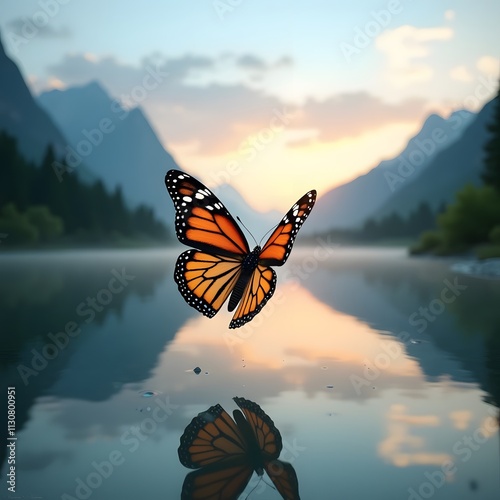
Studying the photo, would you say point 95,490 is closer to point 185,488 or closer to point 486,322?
point 185,488

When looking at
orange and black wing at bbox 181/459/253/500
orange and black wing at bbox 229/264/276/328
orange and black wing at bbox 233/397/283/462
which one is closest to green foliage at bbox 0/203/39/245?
orange and black wing at bbox 229/264/276/328

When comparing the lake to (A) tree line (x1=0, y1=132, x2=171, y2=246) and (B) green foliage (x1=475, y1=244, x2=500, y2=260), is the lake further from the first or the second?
(A) tree line (x1=0, y1=132, x2=171, y2=246)

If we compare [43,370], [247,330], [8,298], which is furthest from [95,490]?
[8,298]

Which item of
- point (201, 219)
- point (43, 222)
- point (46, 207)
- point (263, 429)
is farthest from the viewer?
point (46, 207)

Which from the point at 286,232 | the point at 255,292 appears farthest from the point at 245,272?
the point at 286,232

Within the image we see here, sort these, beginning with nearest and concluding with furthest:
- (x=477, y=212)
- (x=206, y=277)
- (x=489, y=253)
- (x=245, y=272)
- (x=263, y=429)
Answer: (x=263, y=429) < (x=245, y=272) < (x=206, y=277) < (x=489, y=253) < (x=477, y=212)

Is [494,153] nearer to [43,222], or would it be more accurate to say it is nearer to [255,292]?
[255,292]

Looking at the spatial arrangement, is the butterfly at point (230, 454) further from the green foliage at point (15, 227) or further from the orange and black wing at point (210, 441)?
the green foliage at point (15, 227)
